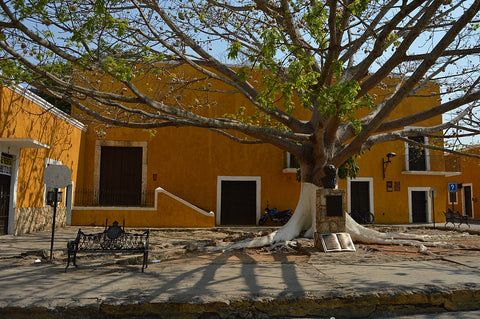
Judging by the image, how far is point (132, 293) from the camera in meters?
4.98

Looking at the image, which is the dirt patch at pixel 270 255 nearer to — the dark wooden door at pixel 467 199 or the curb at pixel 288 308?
the curb at pixel 288 308

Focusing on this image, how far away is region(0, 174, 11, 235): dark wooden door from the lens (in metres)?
11.3

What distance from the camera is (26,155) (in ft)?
40.8

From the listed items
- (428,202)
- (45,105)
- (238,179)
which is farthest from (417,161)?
(45,105)

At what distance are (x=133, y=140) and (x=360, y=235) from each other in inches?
443

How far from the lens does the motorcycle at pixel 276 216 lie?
17172 mm

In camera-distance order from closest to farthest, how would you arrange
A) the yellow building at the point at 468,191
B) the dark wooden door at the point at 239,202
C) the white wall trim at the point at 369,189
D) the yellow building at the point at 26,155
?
the yellow building at the point at 26,155
the dark wooden door at the point at 239,202
the white wall trim at the point at 369,189
the yellow building at the point at 468,191

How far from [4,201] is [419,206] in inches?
727

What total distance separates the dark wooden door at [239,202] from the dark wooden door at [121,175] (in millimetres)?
3913

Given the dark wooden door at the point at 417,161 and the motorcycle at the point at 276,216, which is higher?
the dark wooden door at the point at 417,161

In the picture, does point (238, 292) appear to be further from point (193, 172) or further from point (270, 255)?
point (193, 172)

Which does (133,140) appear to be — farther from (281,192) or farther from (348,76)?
(348,76)

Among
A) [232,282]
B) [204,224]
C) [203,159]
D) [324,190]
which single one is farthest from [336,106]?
[203,159]

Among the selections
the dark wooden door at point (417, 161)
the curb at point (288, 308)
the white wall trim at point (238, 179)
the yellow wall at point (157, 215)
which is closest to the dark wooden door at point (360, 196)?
the dark wooden door at point (417, 161)
